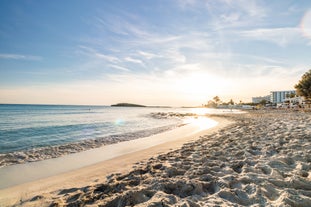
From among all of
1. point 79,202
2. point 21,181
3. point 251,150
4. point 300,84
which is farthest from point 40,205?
point 300,84

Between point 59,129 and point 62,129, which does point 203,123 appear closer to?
point 62,129

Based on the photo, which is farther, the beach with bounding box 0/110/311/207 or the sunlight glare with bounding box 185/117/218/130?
the sunlight glare with bounding box 185/117/218/130

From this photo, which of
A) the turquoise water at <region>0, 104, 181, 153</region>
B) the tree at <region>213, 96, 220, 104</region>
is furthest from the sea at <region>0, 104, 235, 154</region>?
the tree at <region>213, 96, 220, 104</region>

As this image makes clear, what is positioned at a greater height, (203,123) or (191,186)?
(191,186)

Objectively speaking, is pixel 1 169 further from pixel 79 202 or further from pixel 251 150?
pixel 251 150

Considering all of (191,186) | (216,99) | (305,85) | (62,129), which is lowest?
(62,129)

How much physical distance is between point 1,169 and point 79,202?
4874 millimetres

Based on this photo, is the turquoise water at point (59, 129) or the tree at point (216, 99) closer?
the turquoise water at point (59, 129)

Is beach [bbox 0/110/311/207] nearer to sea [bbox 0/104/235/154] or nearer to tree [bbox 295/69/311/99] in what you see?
sea [bbox 0/104/235/154]

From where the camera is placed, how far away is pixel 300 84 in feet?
135

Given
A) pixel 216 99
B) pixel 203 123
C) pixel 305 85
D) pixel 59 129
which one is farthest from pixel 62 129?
pixel 216 99

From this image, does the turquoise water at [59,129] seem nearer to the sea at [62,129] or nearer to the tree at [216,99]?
the sea at [62,129]

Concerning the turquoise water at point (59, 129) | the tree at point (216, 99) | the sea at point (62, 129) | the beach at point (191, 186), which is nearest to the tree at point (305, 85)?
the sea at point (62, 129)

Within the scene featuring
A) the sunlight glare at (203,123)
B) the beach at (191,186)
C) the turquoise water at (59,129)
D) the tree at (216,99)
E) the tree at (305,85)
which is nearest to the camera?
the beach at (191,186)
